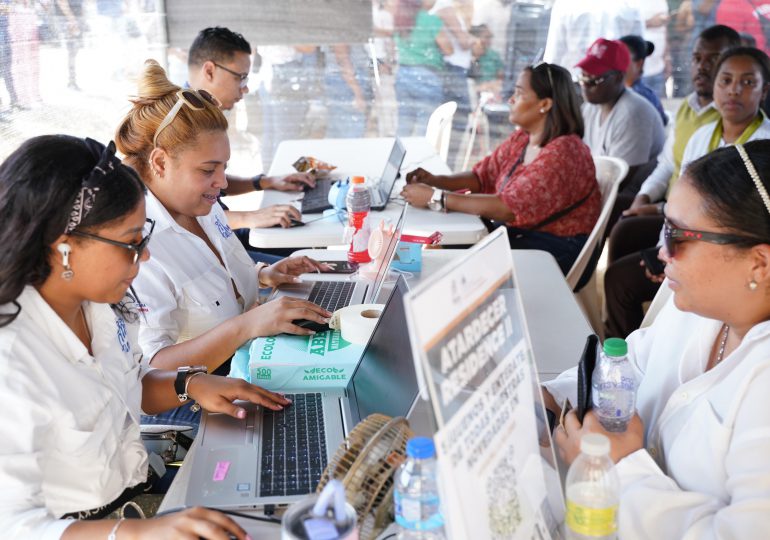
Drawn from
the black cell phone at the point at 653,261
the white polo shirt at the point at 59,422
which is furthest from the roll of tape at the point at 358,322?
the black cell phone at the point at 653,261

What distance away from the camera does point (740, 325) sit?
1347mm

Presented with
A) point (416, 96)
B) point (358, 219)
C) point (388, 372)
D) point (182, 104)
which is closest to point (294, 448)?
point (388, 372)

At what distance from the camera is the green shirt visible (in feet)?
18.5

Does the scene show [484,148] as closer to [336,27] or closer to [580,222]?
[336,27]

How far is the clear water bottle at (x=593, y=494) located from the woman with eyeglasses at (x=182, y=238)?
0.95 metres

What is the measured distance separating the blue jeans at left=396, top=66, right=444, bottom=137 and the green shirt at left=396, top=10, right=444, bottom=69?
52 millimetres

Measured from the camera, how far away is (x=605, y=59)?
14.2 ft

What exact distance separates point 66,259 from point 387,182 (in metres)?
2.07

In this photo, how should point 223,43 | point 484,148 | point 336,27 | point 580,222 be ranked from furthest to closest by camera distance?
point 484,148 → point 336,27 → point 223,43 → point 580,222

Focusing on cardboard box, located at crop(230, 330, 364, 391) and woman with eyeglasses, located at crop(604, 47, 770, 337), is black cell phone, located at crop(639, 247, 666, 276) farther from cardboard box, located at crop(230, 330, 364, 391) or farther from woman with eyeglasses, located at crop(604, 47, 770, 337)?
cardboard box, located at crop(230, 330, 364, 391)

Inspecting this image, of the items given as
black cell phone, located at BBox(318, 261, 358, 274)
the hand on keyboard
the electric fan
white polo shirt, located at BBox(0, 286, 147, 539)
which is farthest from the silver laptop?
the electric fan

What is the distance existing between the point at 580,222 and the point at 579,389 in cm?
202

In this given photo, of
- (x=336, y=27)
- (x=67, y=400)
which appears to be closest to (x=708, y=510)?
(x=67, y=400)

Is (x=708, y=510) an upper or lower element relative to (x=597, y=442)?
lower
